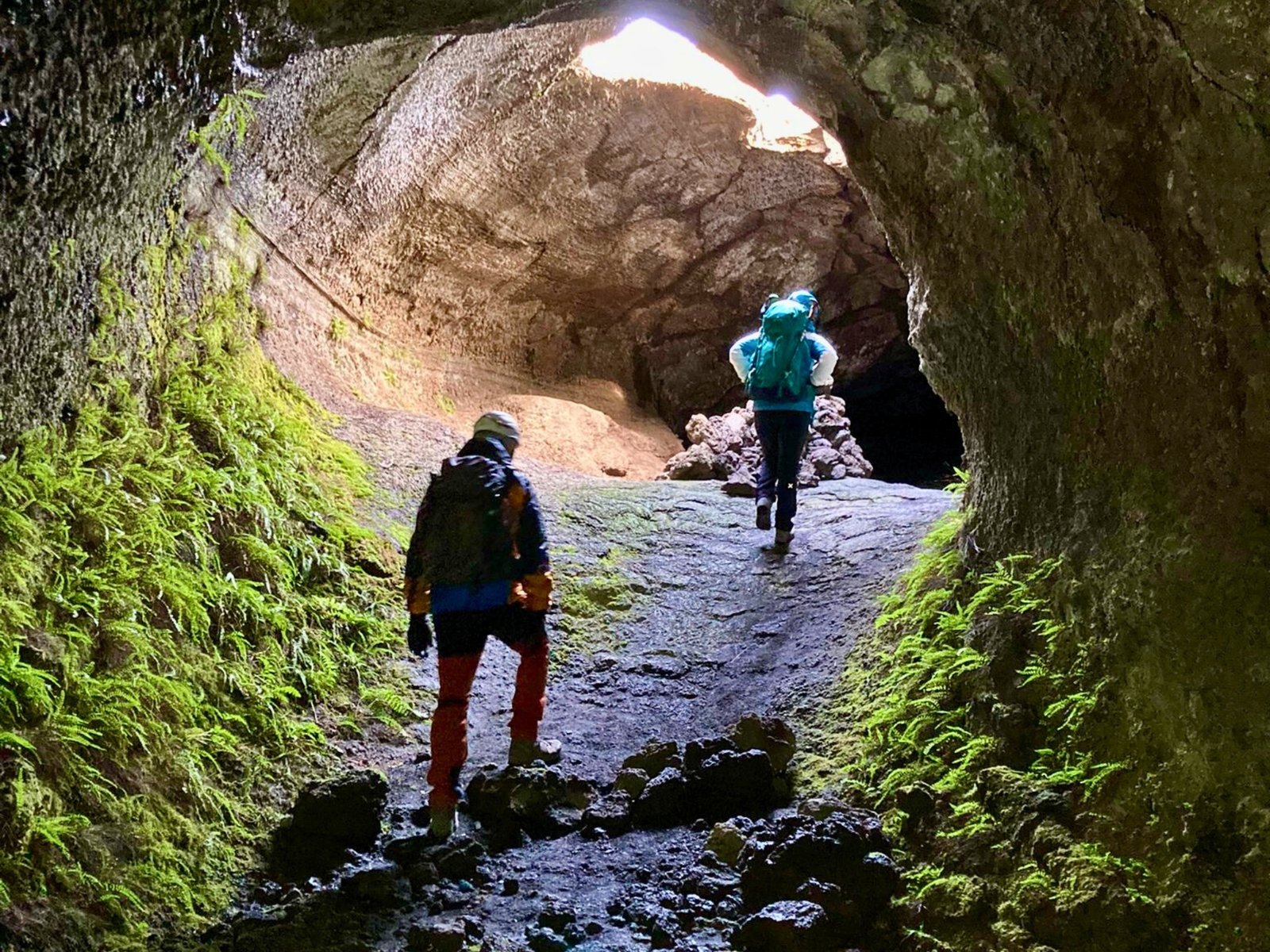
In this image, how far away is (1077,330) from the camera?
4.37 m

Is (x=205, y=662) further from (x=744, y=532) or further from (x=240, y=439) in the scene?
(x=744, y=532)

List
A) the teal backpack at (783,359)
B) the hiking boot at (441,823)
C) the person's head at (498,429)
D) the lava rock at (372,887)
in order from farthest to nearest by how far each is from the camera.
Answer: the teal backpack at (783,359) < the person's head at (498,429) < the hiking boot at (441,823) < the lava rock at (372,887)

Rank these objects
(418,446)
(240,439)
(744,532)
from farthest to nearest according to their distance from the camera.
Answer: (418,446)
(744,532)
(240,439)

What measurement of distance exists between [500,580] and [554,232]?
28.5ft

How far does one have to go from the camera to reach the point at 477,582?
183 inches

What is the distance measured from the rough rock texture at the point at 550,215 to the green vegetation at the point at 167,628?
1960 millimetres

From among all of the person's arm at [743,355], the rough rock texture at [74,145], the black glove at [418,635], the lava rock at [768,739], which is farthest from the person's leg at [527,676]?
the person's arm at [743,355]

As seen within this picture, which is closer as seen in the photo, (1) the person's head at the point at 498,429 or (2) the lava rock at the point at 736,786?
(2) the lava rock at the point at 736,786

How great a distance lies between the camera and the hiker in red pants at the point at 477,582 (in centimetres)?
459

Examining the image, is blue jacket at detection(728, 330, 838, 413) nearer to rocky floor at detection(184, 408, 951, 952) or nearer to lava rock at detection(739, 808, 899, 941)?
rocky floor at detection(184, 408, 951, 952)

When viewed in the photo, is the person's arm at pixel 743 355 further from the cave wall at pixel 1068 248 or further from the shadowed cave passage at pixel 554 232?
the shadowed cave passage at pixel 554 232

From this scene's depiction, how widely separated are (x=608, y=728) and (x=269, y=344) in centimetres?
524

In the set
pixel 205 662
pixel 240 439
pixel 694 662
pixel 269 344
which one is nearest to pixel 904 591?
pixel 694 662

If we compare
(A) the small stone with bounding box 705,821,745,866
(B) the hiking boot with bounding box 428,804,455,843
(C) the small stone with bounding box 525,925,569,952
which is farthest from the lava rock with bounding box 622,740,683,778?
(C) the small stone with bounding box 525,925,569,952
